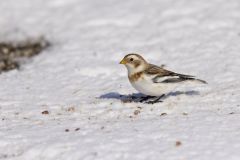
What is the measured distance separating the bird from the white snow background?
22 centimetres

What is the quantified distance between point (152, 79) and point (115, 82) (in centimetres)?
184

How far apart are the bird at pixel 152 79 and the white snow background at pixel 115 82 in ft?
0.74

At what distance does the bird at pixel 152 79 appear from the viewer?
9.11 metres

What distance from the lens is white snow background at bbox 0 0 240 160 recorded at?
24.8ft

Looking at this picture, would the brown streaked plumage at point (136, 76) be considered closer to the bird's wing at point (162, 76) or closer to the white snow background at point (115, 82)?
the bird's wing at point (162, 76)

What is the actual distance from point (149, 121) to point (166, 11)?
582cm

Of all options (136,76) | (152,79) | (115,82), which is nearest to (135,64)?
(136,76)

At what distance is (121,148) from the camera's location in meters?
7.42

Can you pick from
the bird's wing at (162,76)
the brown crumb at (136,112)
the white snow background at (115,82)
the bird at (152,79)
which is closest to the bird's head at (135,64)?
the bird at (152,79)

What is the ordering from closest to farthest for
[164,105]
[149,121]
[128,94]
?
[149,121] < [164,105] < [128,94]

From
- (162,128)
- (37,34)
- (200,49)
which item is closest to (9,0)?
(37,34)

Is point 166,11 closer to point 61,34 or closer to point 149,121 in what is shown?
point 61,34

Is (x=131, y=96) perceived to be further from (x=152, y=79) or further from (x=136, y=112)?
(x=136, y=112)

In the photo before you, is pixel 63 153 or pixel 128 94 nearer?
pixel 63 153
